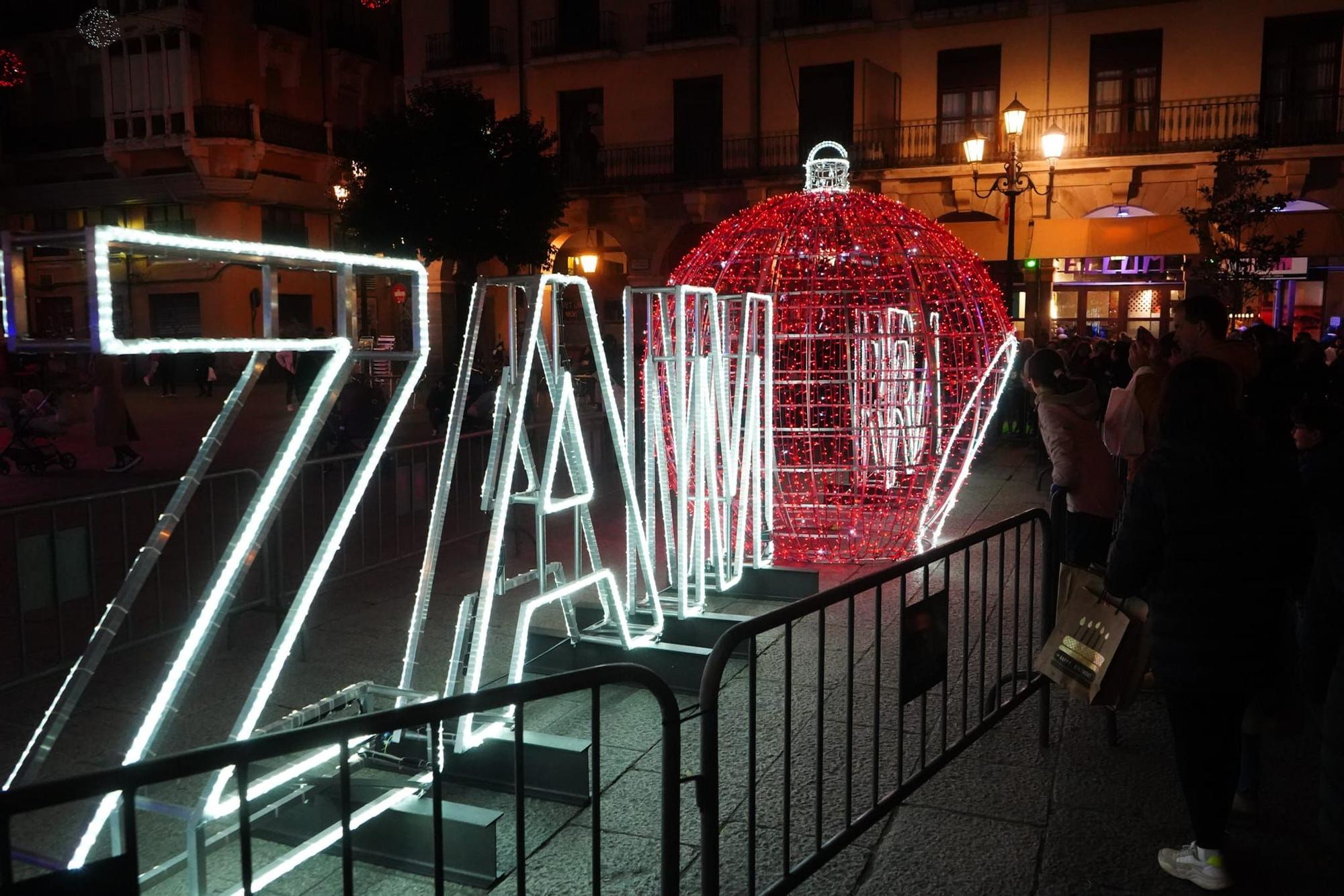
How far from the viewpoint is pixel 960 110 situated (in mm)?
21656

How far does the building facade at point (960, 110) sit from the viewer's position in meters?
19.6

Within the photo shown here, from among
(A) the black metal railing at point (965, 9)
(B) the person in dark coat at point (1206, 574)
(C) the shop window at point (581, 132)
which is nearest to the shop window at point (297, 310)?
(C) the shop window at point (581, 132)

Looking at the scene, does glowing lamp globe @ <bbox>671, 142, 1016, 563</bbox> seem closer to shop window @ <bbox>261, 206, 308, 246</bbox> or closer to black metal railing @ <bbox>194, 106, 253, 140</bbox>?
shop window @ <bbox>261, 206, 308, 246</bbox>

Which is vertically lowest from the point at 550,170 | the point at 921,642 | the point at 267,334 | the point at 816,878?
the point at 816,878

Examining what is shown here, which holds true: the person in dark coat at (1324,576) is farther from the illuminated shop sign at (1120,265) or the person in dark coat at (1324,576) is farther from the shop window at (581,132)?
the shop window at (581,132)

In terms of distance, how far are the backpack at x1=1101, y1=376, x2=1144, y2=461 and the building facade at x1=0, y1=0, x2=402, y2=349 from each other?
24.7m

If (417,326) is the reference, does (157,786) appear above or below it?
below

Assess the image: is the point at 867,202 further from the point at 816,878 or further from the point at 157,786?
the point at 157,786

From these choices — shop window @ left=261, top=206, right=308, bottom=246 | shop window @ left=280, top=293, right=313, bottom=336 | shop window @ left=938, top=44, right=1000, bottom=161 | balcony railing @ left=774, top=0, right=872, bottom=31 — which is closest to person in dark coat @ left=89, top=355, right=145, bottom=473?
shop window @ left=938, top=44, right=1000, bottom=161

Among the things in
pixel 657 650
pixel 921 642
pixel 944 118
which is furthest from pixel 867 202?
pixel 944 118

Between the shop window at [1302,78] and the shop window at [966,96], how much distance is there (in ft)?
15.8

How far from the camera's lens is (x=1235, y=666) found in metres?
3.12

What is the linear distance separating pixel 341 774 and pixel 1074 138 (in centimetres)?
2135

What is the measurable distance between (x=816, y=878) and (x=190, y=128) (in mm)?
31151
